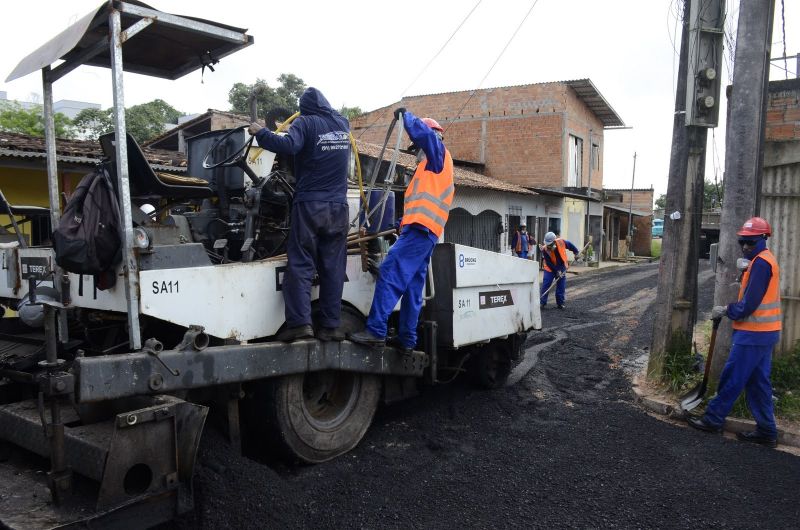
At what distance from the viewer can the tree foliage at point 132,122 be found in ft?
80.4

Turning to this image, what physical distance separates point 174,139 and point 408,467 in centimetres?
1692

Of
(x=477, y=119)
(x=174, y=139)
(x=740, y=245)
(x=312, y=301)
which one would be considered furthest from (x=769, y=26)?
(x=477, y=119)

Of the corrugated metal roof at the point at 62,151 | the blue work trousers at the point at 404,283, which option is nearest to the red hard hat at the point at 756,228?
the blue work trousers at the point at 404,283

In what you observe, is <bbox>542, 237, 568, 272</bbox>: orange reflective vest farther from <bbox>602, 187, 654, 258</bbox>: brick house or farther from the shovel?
<bbox>602, 187, 654, 258</bbox>: brick house

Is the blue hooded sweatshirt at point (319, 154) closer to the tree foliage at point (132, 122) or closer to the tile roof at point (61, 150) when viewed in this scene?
the tile roof at point (61, 150)

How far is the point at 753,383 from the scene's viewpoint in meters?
4.89

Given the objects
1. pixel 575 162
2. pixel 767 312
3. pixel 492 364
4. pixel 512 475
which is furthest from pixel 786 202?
pixel 575 162

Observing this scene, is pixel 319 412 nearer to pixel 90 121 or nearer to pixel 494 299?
pixel 494 299

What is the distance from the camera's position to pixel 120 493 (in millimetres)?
2729

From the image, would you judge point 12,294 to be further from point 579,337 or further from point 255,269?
point 579,337

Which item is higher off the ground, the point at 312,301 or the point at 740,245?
the point at 740,245

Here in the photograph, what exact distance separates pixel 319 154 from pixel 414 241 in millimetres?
911

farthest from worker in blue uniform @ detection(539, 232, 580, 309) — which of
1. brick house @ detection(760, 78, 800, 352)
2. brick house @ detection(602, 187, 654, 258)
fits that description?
brick house @ detection(602, 187, 654, 258)

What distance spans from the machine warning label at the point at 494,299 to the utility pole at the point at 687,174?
5.97ft
